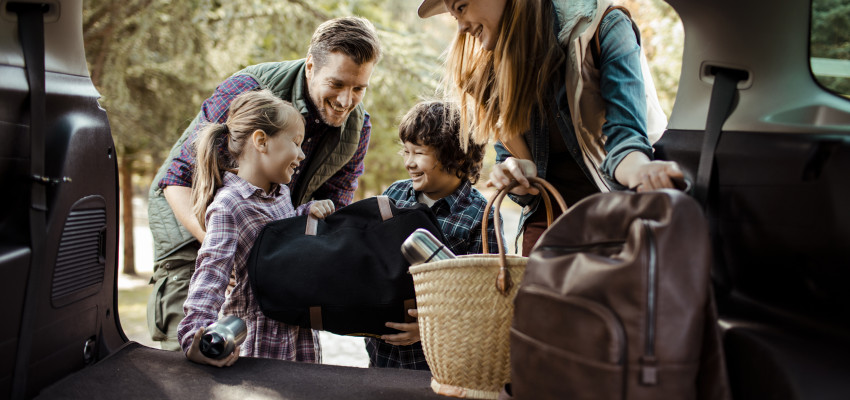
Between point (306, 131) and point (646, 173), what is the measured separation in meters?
1.63

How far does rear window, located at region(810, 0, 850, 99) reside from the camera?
1.25 meters

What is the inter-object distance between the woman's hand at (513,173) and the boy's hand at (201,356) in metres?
0.86

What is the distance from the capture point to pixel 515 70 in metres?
1.89

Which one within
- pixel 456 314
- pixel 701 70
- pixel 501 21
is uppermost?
pixel 501 21

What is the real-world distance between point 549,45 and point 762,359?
102 cm

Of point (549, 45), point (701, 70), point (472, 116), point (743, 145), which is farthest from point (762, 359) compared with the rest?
point (472, 116)

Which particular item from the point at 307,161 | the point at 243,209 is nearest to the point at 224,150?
the point at 243,209

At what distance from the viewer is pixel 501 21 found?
193 cm

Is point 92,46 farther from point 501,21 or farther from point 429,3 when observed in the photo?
point 501,21

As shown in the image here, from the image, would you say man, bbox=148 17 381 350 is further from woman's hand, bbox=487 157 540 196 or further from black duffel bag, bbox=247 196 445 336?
woman's hand, bbox=487 157 540 196

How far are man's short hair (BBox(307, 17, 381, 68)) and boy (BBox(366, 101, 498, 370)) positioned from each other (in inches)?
11.9

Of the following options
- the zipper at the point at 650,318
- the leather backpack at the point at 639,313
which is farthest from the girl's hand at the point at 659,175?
the zipper at the point at 650,318

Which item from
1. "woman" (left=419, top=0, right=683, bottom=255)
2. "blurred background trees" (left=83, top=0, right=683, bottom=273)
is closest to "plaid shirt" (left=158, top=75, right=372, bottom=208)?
"woman" (left=419, top=0, right=683, bottom=255)

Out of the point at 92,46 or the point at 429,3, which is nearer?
the point at 429,3
